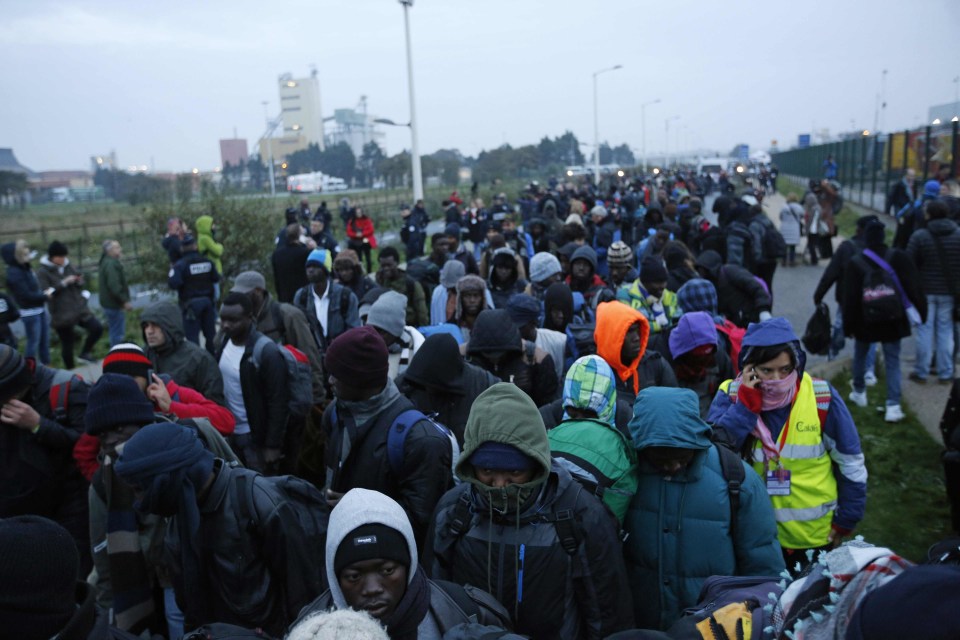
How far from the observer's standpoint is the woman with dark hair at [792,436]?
3.28 meters

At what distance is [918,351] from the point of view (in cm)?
804

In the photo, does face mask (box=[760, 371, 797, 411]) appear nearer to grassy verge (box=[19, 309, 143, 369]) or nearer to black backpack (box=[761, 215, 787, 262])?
black backpack (box=[761, 215, 787, 262])

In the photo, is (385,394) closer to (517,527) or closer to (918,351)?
(517,527)

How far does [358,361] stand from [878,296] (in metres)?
5.47

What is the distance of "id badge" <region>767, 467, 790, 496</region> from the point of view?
3297mm

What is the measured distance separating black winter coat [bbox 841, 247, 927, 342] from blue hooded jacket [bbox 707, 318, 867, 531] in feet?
13.5

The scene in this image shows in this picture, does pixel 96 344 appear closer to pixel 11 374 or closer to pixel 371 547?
pixel 11 374

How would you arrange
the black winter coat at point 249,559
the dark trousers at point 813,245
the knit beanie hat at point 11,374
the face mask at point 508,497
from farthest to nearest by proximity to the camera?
1. the dark trousers at point 813,245
2. the knit beanie hat at point 11,374
3. the black winter coat at point 249,559
4. the face mask at point 508,497

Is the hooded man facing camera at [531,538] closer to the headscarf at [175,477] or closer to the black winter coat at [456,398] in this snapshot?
the headscarf at [175,477]

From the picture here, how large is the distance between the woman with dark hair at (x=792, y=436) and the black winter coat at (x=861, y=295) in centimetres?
415

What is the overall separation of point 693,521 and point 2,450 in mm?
3506

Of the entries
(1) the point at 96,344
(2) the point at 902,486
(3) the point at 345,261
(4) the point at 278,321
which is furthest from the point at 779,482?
(1) the point at 96,344

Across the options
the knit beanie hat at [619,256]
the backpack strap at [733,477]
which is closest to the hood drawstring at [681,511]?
the backpack strap at [733,477]

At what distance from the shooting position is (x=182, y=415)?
410cm
